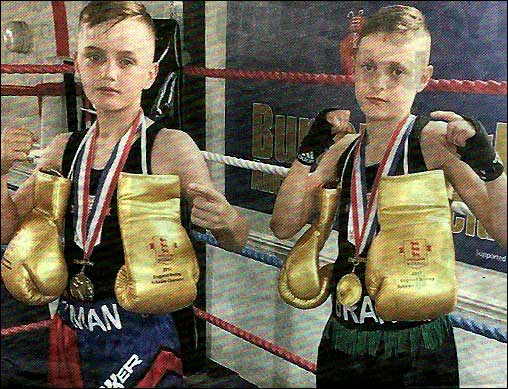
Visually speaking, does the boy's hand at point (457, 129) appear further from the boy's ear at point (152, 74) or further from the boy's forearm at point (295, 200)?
the boy's ear at point (152, 74)

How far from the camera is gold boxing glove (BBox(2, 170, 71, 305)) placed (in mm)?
852

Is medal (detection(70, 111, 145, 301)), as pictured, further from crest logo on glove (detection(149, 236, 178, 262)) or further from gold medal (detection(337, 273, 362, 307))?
gold medal (detection(337, 273, 362, 307))

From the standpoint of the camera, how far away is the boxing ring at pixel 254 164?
0.73m

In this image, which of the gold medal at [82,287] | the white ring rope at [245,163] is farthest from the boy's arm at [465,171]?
the gold medal at [82,287]

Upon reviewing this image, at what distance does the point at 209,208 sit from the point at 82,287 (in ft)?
0.62

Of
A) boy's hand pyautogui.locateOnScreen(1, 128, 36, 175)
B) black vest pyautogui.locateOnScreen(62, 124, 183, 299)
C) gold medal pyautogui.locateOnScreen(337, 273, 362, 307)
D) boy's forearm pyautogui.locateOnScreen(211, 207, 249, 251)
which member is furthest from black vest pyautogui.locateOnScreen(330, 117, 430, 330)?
boy's hand pyautogui.locateOnScreen(1, 128, 36, 175)

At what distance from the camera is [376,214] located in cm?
74

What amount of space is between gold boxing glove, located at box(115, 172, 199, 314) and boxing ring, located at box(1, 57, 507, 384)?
A: 0.36 feet

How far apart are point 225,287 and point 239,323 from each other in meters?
0.06

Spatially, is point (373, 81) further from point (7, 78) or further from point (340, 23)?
point (7, 78)

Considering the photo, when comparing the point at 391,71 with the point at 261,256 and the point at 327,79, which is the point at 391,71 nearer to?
the point at 327,79

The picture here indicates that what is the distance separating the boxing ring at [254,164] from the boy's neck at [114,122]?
42 mm

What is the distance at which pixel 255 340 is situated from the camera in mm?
1032

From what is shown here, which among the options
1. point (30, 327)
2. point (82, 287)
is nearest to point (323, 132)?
point (82, 287)
